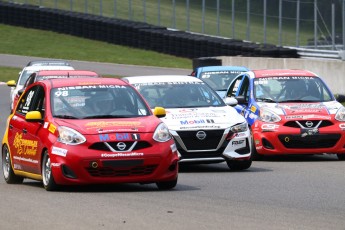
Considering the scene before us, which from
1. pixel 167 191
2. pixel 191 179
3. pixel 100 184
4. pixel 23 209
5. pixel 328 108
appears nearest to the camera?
pixel 23 209

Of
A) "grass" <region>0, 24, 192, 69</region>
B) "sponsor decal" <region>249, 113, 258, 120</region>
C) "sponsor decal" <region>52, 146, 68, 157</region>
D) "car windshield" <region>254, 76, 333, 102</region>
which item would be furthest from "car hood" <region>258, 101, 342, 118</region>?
"grass" <region>0, 24, 192, 69</region>

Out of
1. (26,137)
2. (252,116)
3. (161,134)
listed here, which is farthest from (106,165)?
(252,116)

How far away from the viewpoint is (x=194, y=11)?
1893 inches

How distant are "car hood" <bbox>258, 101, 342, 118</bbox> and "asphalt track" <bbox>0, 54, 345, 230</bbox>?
216cm

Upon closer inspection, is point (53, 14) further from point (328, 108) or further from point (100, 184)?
point (100, 184)

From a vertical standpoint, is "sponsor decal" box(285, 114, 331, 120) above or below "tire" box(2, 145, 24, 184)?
above

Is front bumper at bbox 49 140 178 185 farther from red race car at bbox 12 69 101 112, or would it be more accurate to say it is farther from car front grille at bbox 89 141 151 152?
red race car at bbox 12 69 101 112

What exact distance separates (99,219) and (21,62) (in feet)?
132

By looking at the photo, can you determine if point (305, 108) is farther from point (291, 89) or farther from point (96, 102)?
point (96, 102)

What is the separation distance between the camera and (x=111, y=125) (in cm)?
1239

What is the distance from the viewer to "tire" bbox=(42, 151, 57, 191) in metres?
12.4

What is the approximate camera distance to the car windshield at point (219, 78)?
24781mm

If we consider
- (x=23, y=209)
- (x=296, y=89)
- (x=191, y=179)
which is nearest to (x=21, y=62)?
(x=296, y=89)

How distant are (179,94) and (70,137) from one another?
4697mm
